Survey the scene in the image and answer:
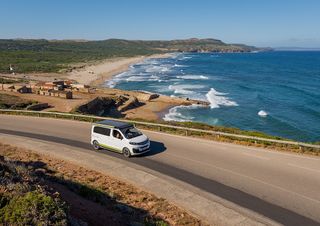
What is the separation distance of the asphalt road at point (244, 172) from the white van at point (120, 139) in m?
0.46

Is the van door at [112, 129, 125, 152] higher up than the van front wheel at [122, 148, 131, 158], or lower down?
higher up

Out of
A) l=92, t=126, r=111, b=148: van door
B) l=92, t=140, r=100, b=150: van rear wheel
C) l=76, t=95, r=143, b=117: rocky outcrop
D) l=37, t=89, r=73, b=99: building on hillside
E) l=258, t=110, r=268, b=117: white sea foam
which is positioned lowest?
l=258, t=110, r=268, b=117: white sea foam

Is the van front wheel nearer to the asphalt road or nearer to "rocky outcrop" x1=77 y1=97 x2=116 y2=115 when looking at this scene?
the asphalt road

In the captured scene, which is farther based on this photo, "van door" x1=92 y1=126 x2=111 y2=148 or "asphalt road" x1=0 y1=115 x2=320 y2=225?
"van door" x1=92 y1=126 x2=111 y2=148

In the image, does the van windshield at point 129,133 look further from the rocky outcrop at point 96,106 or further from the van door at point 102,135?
the rocky outcrop at point 96,106

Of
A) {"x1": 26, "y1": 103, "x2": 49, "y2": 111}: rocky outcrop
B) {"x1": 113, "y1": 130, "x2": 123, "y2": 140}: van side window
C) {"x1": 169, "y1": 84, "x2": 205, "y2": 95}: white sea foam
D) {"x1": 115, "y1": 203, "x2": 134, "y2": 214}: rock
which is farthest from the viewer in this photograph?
{"x1": 169, "y1": 84, "x2": 205, "y2": 95}: white sea foam

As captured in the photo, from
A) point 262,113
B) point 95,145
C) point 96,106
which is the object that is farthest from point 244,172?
point 262,113

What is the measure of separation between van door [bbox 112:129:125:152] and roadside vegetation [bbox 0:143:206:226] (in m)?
2.68

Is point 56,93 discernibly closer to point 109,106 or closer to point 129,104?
point 109,106

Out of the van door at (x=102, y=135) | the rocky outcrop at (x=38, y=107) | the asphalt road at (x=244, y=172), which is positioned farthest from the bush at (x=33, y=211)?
the rocky outcrop at (x=38, y=107)

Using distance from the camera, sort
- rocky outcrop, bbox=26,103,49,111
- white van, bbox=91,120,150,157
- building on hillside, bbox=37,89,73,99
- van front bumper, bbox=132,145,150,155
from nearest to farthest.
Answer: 1. van front bumper, bbox=132,145,150,155
2. white van, bbox=91,120,150,157
3. rocky outcrop, bbox=26,103,49,111
4. building on hillside, bbox=37,89,73,99

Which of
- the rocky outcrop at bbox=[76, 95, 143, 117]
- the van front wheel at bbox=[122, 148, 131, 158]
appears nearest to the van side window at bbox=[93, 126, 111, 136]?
the van front wheel at bbox=[122, 148, 131, 158]

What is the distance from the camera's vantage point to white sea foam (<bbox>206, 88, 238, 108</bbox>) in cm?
6178

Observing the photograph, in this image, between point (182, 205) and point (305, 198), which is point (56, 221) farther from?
point (305, 198)
